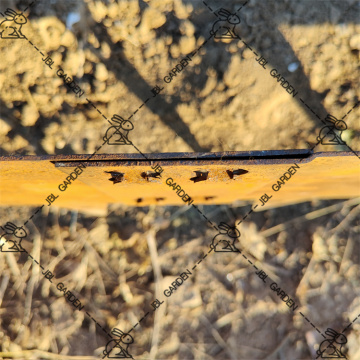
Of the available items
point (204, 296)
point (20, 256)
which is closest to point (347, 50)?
point (204, 296)

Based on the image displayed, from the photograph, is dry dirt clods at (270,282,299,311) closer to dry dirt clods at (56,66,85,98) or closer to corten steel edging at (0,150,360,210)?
corten steel edging at (0,150,360,210)

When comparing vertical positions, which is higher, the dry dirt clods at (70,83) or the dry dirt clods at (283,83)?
the dry dirt clods at (283,83)

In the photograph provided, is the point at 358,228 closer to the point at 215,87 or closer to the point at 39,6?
the point at 215,87

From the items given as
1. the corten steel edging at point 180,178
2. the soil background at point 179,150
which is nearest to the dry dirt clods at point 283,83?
the soil background at point 179,150

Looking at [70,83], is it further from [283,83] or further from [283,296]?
[283,296]

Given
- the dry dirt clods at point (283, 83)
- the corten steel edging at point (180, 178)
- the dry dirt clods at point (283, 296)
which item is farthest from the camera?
the dry dirt clods at point (283, 296)

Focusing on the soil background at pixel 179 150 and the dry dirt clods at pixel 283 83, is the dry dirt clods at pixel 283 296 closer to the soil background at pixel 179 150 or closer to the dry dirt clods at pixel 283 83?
the soil background at pixel 179 150

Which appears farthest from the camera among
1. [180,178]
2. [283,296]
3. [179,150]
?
[283,296]

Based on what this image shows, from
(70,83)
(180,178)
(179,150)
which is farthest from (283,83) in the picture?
(70,83)
